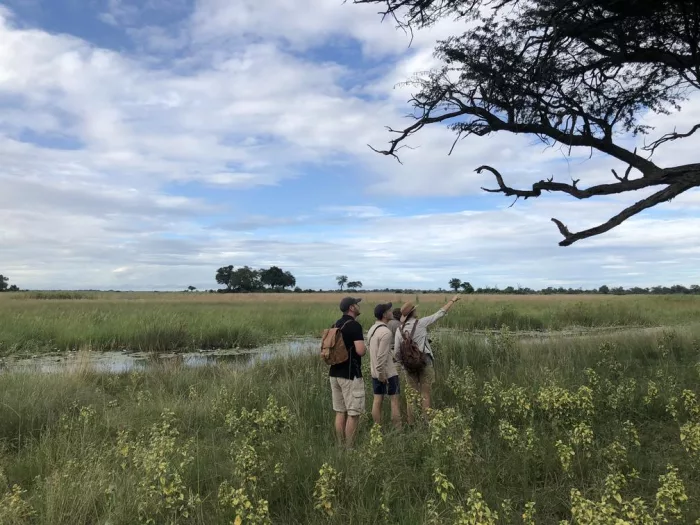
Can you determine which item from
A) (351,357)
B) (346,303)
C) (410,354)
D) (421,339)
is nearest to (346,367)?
(351,357)

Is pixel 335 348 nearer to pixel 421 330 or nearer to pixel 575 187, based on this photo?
pixel 421 330

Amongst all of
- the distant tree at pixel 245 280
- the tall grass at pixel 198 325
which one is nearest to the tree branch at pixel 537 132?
the tall grass at pixel 198 325

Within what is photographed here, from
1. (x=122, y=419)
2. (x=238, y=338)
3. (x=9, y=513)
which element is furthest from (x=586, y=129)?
(x=238, y=338)

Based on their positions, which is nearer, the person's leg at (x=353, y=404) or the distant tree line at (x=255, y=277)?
the person's leg at (x=353, y=404)

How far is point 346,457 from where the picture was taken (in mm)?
4871

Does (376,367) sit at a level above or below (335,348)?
below

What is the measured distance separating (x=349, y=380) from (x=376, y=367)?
607 mm

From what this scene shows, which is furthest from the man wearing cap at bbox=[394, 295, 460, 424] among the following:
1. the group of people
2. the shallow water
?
the shallow water

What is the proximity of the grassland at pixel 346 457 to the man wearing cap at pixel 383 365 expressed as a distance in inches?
14.4

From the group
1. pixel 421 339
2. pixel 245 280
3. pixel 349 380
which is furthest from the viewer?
pixel 245 280

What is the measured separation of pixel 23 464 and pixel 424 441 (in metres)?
4.23

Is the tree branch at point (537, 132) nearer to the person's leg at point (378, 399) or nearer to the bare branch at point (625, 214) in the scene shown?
the bare branch at point (625, 214)

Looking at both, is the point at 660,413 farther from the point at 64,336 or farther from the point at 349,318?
the point at 64,336

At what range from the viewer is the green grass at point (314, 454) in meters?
4.07
